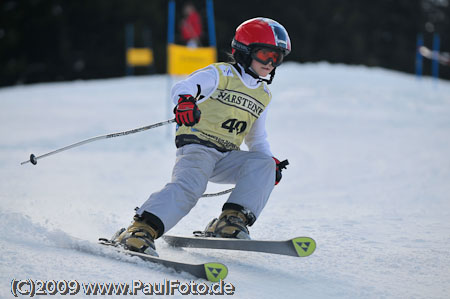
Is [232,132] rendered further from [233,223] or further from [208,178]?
[233,223]

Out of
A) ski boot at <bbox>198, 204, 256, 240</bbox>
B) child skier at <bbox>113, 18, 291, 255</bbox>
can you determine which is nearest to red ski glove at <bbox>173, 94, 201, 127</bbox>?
child skier at <bbox>113, 18, 291, 255</bbox>

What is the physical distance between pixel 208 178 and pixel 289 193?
99.9 inches

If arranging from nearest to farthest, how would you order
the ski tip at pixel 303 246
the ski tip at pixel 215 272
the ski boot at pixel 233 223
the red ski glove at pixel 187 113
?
the ski tip at pixel 215 272, the ski tip at pixel 303 246, the red ski glove at pixel 187 113, the ski boot at pixel 233 223

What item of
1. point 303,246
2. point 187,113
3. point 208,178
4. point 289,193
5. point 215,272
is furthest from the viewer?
point 289,193

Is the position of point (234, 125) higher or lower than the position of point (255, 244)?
higher

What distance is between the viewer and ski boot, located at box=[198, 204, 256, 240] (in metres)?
3.18

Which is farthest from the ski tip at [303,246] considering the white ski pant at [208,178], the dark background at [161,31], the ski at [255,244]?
the dark background at [161,31]

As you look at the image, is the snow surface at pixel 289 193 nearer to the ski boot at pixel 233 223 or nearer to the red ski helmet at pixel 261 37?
the ski boot at pixel 233 223

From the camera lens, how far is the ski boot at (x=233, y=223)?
10.4 ft

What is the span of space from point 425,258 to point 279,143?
6.19 meters

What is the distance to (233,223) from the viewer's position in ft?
10.6

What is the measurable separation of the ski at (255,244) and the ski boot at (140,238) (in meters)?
0.31

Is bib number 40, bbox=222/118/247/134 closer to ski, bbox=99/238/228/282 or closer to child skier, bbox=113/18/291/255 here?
child skier, bbox=113/18/291/255

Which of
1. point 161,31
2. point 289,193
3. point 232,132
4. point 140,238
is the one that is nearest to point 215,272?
point 140,238
